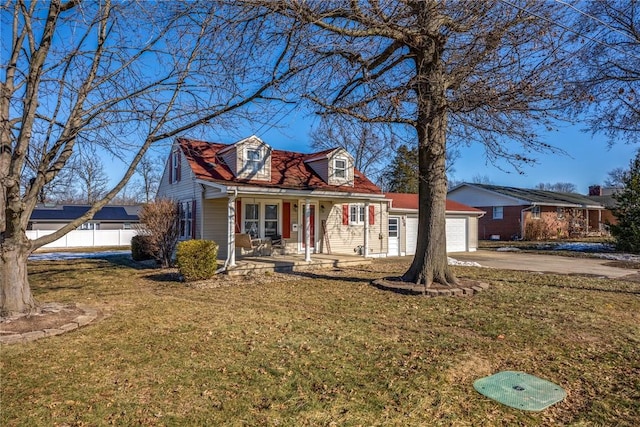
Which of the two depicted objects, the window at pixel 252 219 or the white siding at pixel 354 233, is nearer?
the window at pixel 252 219

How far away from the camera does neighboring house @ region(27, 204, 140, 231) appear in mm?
33344

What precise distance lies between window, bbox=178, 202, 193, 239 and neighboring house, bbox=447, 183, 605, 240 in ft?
80.1

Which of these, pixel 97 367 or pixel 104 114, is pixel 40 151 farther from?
pixel 97 367

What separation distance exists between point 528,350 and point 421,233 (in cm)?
477

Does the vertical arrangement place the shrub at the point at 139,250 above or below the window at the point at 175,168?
below

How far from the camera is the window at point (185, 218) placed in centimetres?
1525

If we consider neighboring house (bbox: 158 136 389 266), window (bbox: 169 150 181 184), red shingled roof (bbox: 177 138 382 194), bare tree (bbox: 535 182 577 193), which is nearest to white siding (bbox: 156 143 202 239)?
neighboring house (bbox: 158 136 389 266)

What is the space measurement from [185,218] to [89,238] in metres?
18.7

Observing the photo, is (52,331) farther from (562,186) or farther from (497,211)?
(562,186)

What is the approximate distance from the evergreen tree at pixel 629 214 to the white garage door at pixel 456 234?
7731mm

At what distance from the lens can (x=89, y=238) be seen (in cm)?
2973

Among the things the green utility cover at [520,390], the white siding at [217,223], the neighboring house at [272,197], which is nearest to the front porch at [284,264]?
the neighboring house at [272,197]

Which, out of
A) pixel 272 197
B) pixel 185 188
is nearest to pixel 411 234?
pixel 272 197

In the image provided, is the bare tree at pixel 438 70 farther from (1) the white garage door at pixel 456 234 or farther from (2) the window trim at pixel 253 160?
(1) the white garage door at pixel 456 234
